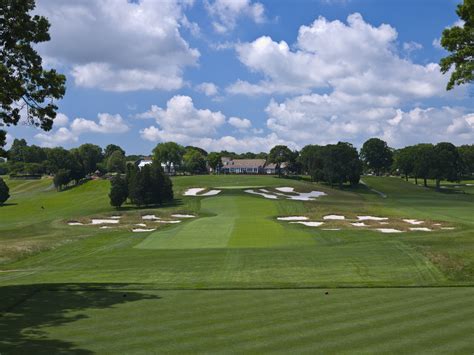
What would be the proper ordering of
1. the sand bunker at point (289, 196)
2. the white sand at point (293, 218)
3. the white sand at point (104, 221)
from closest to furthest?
the white sand at point (293, 218) → the white sand at point (104, 221) → the sand bunker at point (289, 196)

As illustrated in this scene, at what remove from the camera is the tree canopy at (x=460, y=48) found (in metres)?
20.3

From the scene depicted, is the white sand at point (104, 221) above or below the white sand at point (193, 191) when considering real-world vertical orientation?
below

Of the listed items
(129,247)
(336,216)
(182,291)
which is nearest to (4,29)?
(182,291)

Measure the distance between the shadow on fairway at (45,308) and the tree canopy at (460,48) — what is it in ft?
54.3

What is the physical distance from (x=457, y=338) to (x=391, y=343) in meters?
1.47

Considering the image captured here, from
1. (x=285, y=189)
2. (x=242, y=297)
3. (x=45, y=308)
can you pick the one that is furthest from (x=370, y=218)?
(x=45, y=308)

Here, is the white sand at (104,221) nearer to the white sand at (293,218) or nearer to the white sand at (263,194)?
the white sand at (293,218)

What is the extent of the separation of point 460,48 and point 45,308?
64.3 feet

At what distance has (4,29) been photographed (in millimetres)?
16031

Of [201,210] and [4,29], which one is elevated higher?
[4,29]

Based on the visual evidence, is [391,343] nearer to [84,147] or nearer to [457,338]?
[457,338]

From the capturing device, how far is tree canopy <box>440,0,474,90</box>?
20.3 metres

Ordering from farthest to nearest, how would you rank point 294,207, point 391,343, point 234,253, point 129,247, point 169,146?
1. point 169,146
2. point 294,207
3. point 129,247
4. point 234,253
5. point 391,343

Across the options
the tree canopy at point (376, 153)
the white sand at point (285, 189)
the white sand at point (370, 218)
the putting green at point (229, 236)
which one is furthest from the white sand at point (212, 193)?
the tree canopy at point (376, 153)
